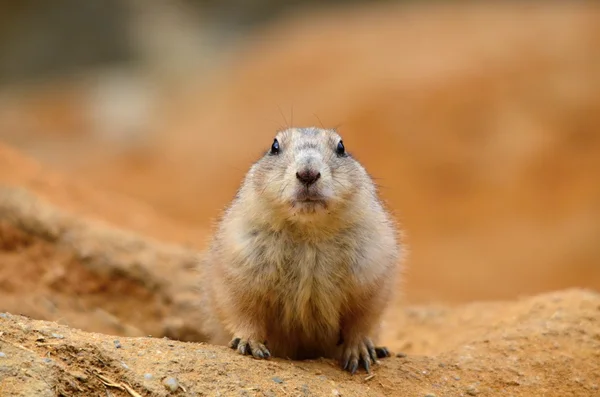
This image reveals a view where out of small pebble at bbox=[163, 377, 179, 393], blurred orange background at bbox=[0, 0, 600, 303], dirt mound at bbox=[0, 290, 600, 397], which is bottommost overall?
small pebble at bbox=[163, 377, 179, 393]

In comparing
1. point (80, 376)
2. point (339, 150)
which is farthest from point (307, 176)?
point (80, 376)

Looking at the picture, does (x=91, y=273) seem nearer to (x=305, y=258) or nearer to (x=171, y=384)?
(x=305, y=258)

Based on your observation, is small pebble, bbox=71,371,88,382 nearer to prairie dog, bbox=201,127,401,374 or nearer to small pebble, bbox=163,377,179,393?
small pebble, bbox=163,377,179,393

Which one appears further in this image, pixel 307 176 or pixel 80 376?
pixel 307 176

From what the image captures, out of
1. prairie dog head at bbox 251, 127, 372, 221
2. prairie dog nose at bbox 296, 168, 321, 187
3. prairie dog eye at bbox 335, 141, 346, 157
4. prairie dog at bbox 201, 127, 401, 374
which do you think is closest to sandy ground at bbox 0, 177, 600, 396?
prairie dog at bbox 201, 127, 401, 374

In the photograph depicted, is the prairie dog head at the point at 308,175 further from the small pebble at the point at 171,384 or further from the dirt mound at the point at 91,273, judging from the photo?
the dirt mound at the point at 91,273
